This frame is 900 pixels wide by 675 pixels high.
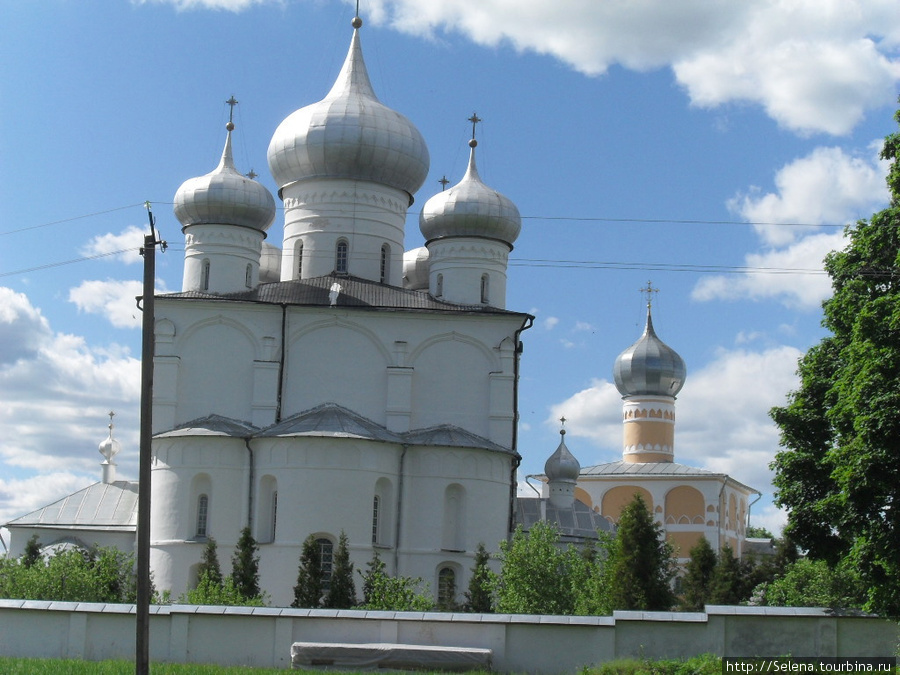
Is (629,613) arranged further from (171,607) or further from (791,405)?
(171,607)

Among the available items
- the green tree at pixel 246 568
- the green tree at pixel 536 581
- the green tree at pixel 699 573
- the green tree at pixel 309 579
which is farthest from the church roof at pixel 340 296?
the green tree at pixel 699 573

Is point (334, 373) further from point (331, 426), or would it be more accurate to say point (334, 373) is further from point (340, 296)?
point (331, 426)

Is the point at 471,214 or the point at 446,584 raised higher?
the point at 471,214

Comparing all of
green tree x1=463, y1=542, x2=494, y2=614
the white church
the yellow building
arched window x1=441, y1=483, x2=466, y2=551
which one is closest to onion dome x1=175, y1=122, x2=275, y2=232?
the white church

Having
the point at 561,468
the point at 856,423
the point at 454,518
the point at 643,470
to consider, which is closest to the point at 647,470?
the point at 643,470

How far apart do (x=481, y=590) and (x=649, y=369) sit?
94.4 feet

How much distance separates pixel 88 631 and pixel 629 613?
703 centimetres

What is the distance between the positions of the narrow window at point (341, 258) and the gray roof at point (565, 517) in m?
8.79

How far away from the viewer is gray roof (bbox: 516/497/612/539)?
123 feet

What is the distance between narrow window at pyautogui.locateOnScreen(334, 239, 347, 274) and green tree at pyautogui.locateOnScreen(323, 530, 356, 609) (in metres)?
9.36

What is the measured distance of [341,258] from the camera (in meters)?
34.6

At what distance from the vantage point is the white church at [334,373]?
29.6 m

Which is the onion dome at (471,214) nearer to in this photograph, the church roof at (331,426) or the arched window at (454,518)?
the church roof at (331,426)

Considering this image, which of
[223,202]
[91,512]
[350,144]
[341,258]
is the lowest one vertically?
[91,512]
